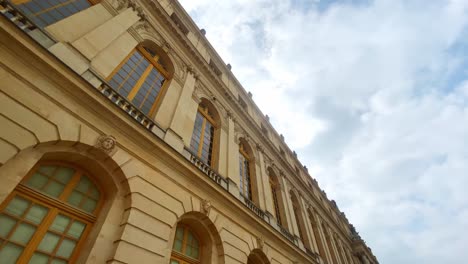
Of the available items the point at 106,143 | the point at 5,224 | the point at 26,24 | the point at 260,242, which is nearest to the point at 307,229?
the point at 260,242

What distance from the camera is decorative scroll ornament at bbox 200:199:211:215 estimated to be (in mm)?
7107

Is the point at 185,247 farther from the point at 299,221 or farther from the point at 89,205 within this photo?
the point at 299,221

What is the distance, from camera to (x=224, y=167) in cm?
1023

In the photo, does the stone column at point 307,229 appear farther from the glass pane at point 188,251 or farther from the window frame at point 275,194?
the glass pane at point 188,251

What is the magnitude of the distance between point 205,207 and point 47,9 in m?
7.21

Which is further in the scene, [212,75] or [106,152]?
[212,75]

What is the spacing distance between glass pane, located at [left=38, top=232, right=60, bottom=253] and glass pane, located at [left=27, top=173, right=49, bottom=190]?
0.98 meters

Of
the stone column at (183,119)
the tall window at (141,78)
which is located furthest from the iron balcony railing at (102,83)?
the tall window at (141,78)

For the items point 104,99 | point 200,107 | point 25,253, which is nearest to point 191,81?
point 200,107

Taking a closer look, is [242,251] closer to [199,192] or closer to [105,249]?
[199,192]

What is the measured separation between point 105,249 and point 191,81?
7925mm

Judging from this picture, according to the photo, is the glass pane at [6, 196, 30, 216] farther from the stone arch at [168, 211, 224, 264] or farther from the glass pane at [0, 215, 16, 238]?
the stone arch at [168, 211, 224, 264]

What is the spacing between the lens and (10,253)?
148 inches

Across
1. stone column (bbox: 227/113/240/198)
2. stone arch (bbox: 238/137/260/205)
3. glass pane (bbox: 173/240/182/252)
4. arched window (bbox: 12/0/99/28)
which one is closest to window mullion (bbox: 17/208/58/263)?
glass pane (bbox: 173/240/182/252)
